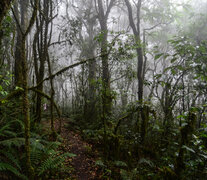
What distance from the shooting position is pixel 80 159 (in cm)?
454

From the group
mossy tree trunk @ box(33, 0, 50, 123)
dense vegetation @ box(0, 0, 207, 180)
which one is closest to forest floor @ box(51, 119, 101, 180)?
dense vegetation @ box(0, 0, 207, 180)

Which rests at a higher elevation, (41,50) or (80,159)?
(41,50)

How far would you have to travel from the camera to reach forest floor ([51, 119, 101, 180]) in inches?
151

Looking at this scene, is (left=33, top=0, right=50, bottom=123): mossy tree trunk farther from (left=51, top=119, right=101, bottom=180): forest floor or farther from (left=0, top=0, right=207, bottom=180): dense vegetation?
(left=51, top=119, right=101, bottom=180): forest floor

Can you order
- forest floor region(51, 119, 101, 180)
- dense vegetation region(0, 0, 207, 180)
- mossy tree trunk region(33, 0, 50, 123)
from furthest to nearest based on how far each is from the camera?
mossy tree trunk region(33, 0, 50, 123) → forest floor region(51, 119, 101, 180) → dense vegetation region(0, 0, 207, 180)

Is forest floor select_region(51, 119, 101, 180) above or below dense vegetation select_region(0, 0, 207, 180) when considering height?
below

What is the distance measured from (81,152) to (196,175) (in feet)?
11.0

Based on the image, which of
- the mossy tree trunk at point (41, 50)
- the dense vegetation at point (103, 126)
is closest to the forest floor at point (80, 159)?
the dense vegetation at point (103, 126)

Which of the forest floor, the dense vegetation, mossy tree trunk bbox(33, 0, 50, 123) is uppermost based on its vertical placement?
mossy tree trunk bbox(33, 0, 50, 123)

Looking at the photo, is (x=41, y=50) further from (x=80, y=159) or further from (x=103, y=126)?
(x=80, y=159)

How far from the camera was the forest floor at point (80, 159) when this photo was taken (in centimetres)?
385

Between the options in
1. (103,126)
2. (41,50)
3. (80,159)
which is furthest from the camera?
(103,126)

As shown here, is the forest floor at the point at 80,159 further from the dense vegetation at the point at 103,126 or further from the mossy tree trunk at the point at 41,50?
the mossy tree trunk at the point at 41,50

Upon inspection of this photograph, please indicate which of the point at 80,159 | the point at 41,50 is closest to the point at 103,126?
the point at 80,159
